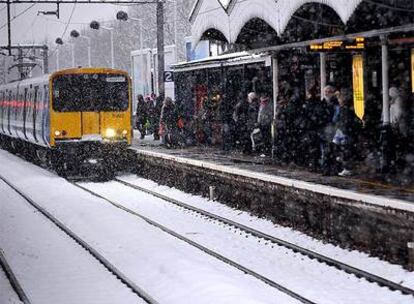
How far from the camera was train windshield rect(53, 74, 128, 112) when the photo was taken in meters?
22.0

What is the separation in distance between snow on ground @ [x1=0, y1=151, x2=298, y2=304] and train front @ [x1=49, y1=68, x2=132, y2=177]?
3758mm

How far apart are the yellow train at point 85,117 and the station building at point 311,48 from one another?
7.31 feet

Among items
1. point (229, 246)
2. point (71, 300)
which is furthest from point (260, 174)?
point (71, 300)

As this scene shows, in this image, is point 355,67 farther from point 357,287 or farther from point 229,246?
point 357,287

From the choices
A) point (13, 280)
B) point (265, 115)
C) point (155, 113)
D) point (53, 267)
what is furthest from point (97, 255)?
point (155, 113)

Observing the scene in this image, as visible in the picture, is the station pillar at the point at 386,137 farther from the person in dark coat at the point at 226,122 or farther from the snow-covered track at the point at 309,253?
the person in dark coat at the point at 226,122

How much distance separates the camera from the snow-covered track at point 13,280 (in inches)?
349

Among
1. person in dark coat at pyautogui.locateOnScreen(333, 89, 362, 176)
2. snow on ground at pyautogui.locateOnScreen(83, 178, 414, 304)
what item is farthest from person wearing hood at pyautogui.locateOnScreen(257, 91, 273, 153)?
person in dark coat at pyautogui.locateOnScreen(333, 89, 362, 176)

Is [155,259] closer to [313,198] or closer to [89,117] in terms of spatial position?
[313,198]

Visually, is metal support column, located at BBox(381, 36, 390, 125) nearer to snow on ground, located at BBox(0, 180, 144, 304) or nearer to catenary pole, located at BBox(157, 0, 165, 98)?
snow on ground, located at BBox(0, 180, 144, 304)

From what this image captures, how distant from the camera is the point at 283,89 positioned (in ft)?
56.0

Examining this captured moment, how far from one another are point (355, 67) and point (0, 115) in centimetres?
2153

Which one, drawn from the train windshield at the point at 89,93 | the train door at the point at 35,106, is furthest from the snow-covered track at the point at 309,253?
the train door at the point at 35,106

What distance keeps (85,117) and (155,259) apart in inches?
461
